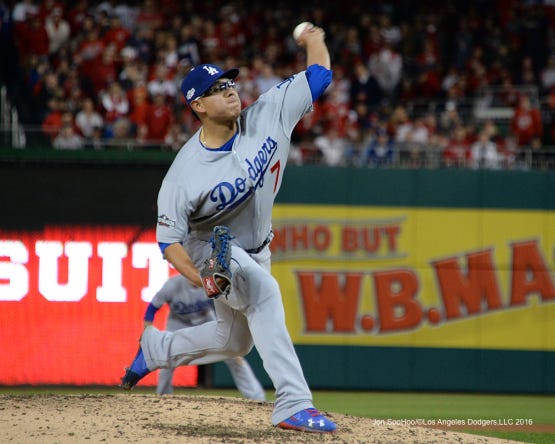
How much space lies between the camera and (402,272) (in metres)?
12.4

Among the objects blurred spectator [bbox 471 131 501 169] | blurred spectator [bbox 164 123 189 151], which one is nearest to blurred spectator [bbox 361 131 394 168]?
blurred spectator [bbox 471 131 501 169]

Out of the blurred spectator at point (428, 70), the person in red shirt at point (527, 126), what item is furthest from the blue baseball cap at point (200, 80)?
the blurred spectator at point (428, 70)

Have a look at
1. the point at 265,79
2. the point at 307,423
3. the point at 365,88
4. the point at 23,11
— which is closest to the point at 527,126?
the point at 365,88

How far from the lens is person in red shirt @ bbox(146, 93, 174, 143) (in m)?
12.8

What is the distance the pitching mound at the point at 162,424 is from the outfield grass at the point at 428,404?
2.84 metres

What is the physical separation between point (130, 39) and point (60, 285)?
15.8ft

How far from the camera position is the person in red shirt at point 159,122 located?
505 inches

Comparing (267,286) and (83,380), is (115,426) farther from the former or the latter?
(83,380)

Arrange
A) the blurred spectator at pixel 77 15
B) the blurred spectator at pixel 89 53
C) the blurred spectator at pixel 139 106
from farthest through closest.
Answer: the blurred spectator at pixel 77 15
the blurred spectator at pixel 89 53
the blurred spectator at pixel 139 106

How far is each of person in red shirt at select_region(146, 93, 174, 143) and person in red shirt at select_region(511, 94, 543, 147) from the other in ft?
15.0

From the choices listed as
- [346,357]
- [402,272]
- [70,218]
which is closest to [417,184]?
[402,272]

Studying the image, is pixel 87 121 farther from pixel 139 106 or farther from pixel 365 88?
pixel 365 88

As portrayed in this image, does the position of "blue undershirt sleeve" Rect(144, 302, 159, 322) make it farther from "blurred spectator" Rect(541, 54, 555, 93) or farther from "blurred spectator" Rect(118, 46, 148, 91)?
"blurred spectator" Rect(541, 54, 555, 93)

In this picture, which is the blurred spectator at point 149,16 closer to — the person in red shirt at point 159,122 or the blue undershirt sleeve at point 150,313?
the person in red shirt at point 159,122
